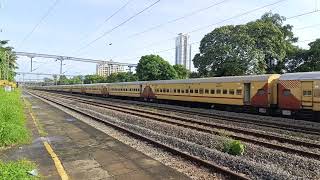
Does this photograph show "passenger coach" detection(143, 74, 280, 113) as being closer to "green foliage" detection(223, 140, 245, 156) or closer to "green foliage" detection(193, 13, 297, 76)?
"green foliage" detection(223, 140, 245, 156)

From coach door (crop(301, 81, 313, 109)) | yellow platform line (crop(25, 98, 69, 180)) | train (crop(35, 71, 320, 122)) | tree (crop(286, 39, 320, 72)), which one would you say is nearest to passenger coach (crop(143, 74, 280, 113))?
train (crop(35, 71, 320, 122))

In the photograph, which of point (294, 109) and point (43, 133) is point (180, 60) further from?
point (43, 133)

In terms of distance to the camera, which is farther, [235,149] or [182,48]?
[182,48]

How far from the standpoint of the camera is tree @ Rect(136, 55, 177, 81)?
83.4m

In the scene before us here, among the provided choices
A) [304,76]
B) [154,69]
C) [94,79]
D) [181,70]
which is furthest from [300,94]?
[94,79]

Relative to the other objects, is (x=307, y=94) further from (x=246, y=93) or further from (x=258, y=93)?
(x=246, y=93)

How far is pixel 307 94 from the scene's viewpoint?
829 inches

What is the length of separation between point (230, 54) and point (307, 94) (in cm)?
3183

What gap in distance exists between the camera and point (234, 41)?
173 ft

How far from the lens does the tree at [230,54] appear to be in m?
51.3

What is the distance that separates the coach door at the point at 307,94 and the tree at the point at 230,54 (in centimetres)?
2986

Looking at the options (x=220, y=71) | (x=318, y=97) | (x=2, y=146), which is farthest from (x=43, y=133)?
(x=220, y=71)

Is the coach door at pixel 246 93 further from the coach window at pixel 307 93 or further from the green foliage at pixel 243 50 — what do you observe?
the green foliage at pixel 243 50

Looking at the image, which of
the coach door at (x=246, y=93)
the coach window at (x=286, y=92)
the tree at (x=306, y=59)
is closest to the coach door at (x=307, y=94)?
the coach window at (x=286, y=92)
